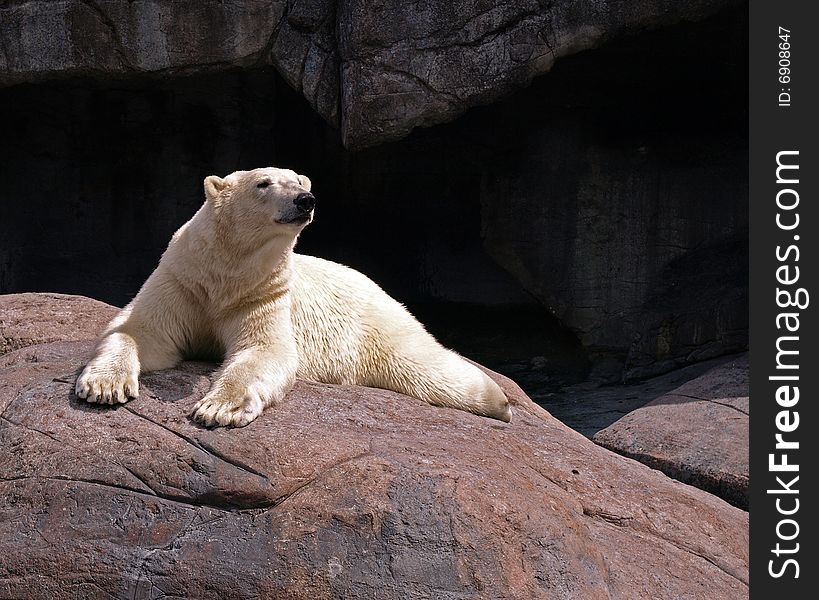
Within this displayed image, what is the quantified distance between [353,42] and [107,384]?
4.88 meters

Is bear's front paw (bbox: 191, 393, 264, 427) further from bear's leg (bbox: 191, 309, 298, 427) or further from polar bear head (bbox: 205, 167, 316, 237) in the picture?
polar bear head (bbox: 205, 167, 316, 237)

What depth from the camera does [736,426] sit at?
675 centimetres

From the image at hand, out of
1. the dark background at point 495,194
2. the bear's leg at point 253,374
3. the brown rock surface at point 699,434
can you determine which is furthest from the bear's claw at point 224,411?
the dark background at point 495,194

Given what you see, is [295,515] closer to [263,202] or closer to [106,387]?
[106,387]

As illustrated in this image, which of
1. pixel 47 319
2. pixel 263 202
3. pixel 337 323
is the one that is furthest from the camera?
pixel 47 319

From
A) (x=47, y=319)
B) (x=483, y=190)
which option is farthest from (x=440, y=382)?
(x=483, y=190)

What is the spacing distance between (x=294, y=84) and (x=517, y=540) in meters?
5.96

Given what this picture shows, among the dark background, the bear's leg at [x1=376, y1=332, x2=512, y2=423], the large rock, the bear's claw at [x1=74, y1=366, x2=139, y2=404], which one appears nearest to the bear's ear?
the large rock

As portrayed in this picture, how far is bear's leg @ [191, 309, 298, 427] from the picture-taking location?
3.92m

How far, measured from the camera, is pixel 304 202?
4332 mm

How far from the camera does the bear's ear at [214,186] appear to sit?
4.64m

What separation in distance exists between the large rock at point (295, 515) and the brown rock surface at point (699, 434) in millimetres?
1939
